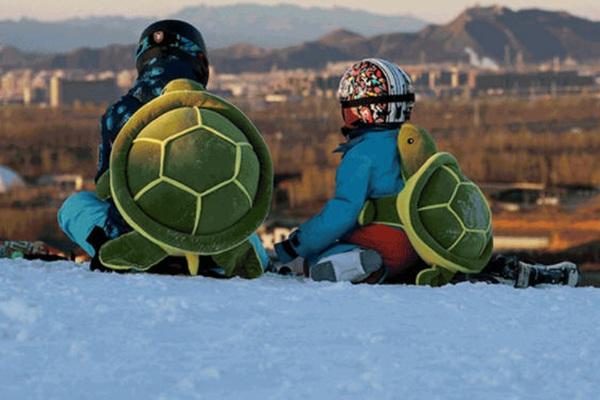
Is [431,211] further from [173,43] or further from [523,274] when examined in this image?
[173,43]

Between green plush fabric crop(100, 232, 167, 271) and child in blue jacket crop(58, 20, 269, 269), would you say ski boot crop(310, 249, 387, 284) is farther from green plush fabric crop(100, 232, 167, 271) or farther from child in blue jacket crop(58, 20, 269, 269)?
green plush fabric crop(100, 232, 167, 271)

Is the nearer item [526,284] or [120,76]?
[526,284]

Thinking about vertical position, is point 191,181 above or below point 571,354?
above

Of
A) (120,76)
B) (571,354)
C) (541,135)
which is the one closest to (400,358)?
(571,354)

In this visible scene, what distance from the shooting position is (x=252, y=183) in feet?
17.3

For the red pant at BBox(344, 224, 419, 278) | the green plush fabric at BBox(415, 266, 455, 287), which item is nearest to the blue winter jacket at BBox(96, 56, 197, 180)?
the red pant at BBox(344, 224, 419, 278)

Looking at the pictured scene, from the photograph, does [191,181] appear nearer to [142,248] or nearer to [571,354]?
[142,248]

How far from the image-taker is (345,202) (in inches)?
222

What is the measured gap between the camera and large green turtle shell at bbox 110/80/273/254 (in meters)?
5.15

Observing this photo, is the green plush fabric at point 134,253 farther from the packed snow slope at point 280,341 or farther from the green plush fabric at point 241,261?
the green plush fabric at point 241,261

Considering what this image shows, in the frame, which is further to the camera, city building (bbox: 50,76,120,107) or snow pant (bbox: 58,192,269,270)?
city building (bbox: 50,76,120,107)

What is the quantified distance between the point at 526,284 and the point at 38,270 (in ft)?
6.82

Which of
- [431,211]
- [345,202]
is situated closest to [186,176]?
[345,202]

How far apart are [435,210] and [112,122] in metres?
1.38
